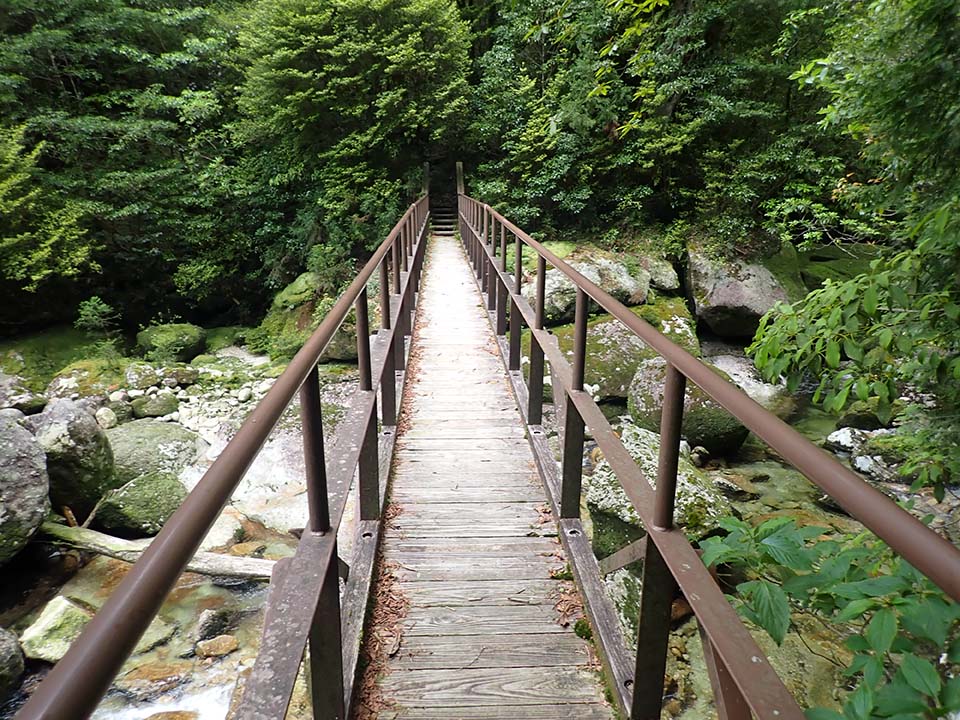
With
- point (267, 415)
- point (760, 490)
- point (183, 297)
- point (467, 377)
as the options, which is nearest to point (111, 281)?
point (183, 297)

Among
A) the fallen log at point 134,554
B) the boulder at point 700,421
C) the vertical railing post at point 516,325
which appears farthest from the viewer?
the boulder at point 700,421

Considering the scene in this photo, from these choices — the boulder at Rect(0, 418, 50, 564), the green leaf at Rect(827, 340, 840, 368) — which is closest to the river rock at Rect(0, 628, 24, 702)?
the boulder at Rect(0, 418, 50, 564)

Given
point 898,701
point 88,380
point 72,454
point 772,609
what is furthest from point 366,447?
point 88,380

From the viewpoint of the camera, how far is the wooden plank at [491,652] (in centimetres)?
232

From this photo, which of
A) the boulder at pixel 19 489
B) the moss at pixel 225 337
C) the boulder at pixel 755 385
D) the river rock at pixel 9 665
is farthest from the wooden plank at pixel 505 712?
the moss at pixel 225 337

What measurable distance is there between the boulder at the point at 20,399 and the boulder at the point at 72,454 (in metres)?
3.09

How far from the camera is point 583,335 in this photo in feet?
9.25

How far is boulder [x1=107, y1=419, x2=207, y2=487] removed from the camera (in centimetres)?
787

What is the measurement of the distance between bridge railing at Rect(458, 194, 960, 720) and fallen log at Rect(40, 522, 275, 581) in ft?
11.9

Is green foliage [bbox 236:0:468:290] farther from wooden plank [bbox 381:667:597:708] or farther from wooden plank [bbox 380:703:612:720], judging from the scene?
wooden plank [bbox 380:703:612:720]

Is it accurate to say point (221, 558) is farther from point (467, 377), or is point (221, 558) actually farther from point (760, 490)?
point (760, 490)

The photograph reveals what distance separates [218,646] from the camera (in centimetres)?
486

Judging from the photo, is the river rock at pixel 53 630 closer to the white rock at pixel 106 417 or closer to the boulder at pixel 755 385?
the white rock at pixel 106 417

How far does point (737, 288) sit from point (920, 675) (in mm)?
11247
